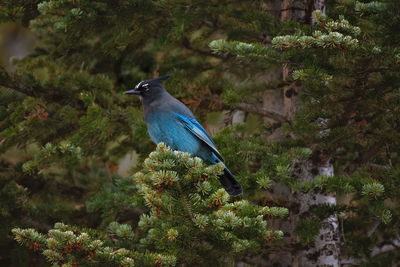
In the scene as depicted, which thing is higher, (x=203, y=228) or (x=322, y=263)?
(x=203, y=228)

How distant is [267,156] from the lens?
457cm

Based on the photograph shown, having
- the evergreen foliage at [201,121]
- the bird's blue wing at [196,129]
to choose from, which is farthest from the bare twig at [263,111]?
the bird's blue wing at [196,129]

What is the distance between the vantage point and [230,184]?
14.6ft

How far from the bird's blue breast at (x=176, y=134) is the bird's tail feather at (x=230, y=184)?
674 millimetres

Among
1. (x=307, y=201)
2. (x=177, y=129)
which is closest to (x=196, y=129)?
(x=177, y=129)

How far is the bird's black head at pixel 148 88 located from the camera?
17.9ft

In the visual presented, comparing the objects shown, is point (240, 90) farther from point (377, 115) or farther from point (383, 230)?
point (383, 230)

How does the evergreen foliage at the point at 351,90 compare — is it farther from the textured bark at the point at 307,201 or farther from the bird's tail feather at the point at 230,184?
the bird's tail feather at the point at 230,184

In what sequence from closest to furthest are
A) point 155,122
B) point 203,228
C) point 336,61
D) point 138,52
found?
point 203,228 < point 336,61 < point 155,122 < point 138,52

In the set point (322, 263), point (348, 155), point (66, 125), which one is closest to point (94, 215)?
point (66, 125)

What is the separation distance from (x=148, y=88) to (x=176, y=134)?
58cm

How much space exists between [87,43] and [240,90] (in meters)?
1.67

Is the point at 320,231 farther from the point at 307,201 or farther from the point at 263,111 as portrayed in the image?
the point at 263,111

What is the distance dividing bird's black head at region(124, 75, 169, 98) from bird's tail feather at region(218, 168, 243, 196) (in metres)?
1.37
